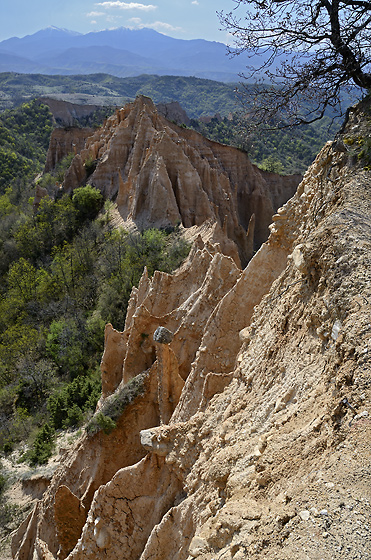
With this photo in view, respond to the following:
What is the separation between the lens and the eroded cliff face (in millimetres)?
2838

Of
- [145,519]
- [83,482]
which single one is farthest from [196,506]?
[83,482]

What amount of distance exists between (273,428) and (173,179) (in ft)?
83.3

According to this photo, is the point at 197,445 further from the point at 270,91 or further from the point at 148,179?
the point at 148,179

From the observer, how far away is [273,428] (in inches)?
164

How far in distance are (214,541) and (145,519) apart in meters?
4.05

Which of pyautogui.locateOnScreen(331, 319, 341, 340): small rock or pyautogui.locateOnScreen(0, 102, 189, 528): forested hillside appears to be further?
pyautogui.locateOnScreen(0, 102, 189, 528): forested hillside

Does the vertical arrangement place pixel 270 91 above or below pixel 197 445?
above

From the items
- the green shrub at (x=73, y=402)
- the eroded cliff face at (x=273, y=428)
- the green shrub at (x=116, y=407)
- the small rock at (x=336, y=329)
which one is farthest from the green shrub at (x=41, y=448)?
the small rock at (x=336, y=329)

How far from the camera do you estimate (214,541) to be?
3.67m

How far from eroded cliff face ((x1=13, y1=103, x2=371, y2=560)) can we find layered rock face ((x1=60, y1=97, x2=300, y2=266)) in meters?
14.3

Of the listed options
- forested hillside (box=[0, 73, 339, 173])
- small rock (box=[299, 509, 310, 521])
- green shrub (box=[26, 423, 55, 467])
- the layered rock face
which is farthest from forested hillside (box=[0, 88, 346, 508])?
forested hillside (box=[0, 73, 339, 173])

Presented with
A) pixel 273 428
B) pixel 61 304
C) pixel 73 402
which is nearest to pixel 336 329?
pixel 273 428

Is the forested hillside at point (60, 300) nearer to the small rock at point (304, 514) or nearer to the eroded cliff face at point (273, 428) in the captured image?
the eroded cliff face at point (273, 428)

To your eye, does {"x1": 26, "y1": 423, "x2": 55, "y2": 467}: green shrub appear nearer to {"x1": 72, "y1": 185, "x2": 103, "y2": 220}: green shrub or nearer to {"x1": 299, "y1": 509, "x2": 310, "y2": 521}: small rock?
{"x1": 299, "y1": 509, "x2": 310, "y2": 521}: small rock
